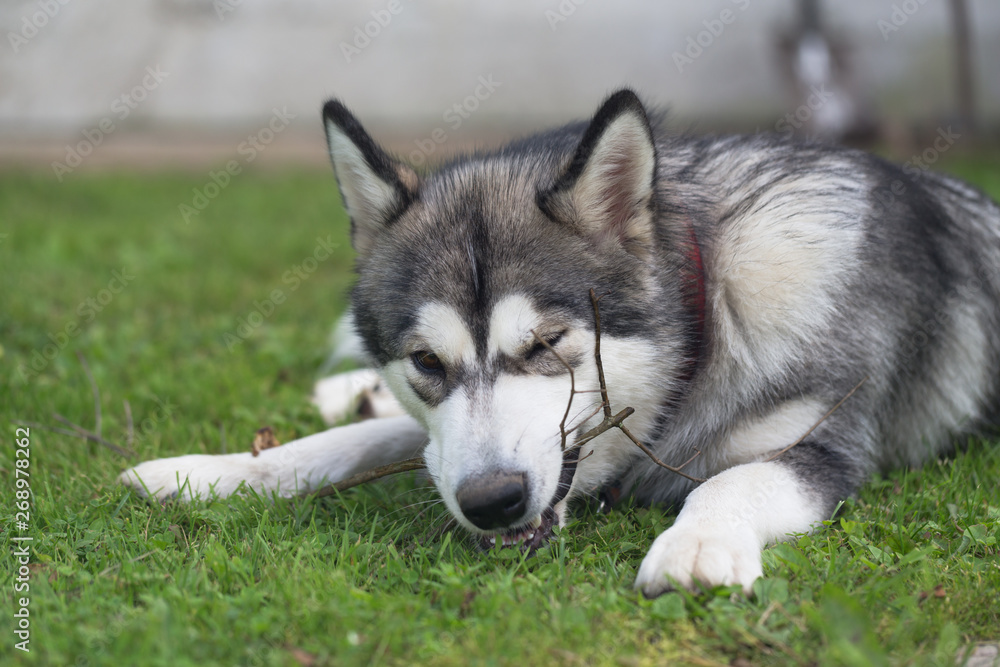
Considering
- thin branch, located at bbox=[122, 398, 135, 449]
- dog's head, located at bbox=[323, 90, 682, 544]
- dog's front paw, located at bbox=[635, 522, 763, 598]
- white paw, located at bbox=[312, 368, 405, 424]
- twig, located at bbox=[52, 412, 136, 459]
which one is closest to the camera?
dog's front paw, located at bbox=[635, 522, 763, 598]

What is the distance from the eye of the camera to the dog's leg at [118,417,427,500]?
3.16 m

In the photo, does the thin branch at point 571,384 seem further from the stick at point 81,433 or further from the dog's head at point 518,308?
the stick at point 81,433

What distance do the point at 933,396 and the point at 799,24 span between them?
8381 millimetres

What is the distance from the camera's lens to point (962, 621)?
7.28 ft

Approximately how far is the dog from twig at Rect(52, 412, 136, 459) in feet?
1.36

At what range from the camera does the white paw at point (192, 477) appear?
10.2 ft

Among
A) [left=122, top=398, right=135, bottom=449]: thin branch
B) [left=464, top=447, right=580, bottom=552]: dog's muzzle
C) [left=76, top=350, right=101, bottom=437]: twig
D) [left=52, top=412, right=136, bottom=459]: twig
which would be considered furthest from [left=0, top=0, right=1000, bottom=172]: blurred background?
[left=464, top=447, right=580, bottom=552]: dog's muzzle

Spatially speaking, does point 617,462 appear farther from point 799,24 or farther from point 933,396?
point 799,24

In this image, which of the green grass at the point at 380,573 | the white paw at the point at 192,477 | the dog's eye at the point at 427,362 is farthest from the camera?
the white paw at the point at 192,477

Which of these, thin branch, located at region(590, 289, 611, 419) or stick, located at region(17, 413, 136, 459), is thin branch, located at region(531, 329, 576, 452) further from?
stick, located at region(17, 413, 136, 459)

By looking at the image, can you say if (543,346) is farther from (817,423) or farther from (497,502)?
(817,423)

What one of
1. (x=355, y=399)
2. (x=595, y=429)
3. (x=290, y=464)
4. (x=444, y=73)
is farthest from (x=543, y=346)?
(x=444, y=73)

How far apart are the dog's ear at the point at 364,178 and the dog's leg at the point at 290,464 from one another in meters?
0.79

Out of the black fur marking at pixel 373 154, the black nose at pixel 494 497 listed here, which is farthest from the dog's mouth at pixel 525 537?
the black fur marking at pixel 373 154
